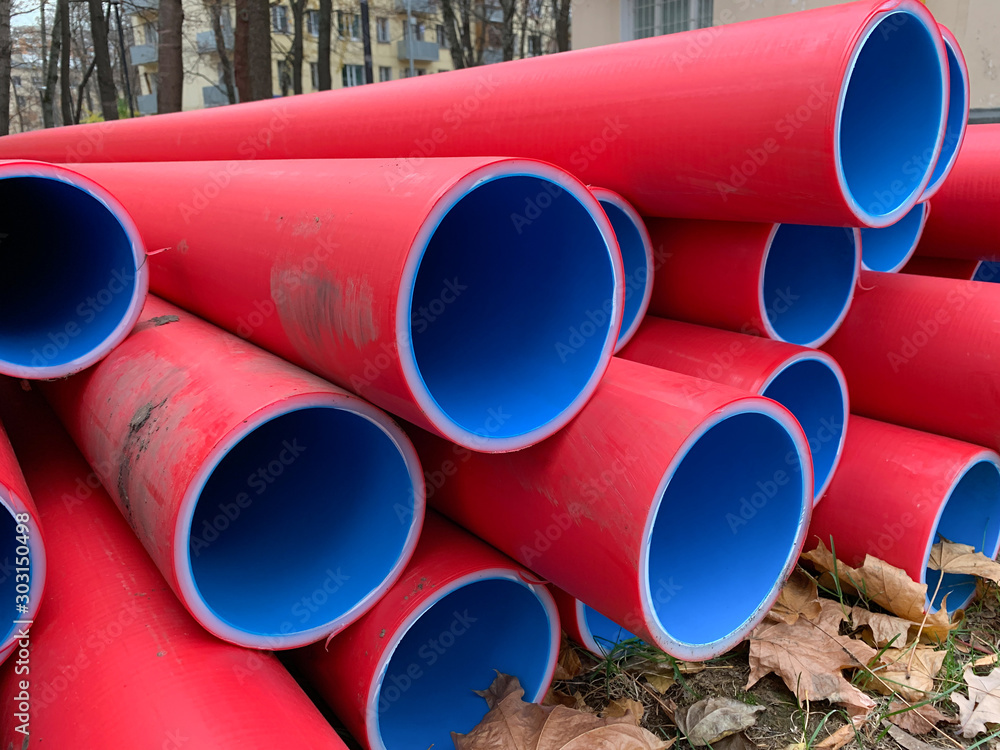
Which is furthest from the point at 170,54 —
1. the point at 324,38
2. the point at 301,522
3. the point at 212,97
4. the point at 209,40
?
the point at 209,40

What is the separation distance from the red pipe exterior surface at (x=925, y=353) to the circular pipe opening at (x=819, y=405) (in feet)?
1.04

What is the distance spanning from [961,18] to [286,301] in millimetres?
7676

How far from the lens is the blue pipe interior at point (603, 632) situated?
2066 mm

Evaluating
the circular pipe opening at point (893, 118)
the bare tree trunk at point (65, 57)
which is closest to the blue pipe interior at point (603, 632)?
the circular pipe opening at point (893, 118)

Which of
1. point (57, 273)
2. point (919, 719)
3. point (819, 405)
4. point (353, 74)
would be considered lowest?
point (919, 719)

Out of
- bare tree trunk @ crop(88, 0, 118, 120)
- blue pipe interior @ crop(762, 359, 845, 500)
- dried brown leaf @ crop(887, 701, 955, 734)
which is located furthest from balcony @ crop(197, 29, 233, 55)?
dried brown leaf @ crop(887, 701, 955, 734)

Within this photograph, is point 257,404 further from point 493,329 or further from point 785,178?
point 785,178

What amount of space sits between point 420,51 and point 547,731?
1843 inches

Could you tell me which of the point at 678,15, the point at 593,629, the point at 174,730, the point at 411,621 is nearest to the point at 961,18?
the point at 678,15

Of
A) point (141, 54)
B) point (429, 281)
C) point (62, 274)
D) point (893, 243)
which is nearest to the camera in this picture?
point (429, 281)

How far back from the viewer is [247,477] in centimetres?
200

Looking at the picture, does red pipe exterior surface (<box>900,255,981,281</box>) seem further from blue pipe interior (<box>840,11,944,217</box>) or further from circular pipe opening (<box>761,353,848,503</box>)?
blue pipe interior (<box>840,11,944,217</box>)

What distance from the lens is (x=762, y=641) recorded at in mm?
2002

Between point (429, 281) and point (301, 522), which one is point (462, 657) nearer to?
point (301, 522)
